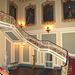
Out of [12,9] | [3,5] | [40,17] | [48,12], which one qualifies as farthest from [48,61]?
[3,5]

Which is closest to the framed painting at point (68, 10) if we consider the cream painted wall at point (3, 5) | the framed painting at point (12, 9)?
the framed painting at point (12, 9)

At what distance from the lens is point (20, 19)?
12.8 m

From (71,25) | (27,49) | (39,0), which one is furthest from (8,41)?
(71,25)

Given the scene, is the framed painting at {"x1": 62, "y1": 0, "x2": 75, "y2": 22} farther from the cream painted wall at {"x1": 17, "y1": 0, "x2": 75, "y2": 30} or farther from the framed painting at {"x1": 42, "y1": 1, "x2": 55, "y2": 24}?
the framed painting at {"x1": 42, "y1": 1, "x2": 55, "y2": 24}

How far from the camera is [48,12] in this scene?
1152cm

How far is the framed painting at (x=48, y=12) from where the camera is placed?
11.3 m

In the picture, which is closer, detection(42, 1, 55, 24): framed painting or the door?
the door

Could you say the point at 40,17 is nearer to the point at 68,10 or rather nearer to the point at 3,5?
the point at 68,10

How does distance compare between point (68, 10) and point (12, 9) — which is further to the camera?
point (12, 9)

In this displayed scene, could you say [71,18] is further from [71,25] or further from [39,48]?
[39,48]

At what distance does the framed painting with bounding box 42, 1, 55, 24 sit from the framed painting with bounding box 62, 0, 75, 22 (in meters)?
1.30

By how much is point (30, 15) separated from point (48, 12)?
2495 millimetres

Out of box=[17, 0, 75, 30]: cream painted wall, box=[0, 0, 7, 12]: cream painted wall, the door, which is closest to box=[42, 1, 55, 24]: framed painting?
box=[17, 0, 75, 30]: cream painted wall

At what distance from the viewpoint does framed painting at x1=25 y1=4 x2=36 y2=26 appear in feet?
39.8
